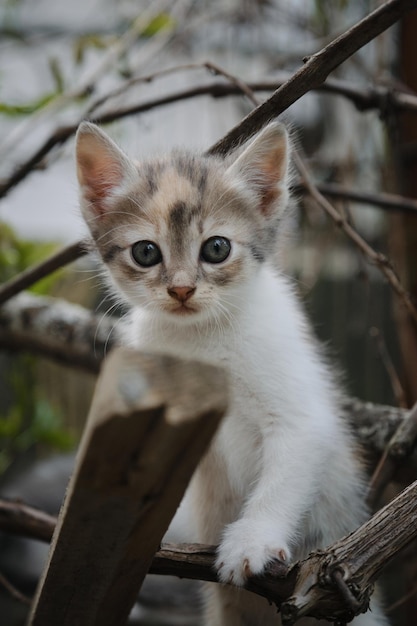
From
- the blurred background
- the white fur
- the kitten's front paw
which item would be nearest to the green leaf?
the blurred background

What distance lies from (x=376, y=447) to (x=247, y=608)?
0.57m

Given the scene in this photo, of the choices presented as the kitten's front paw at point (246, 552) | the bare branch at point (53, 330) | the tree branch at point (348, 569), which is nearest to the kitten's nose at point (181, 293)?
the kitten's front paw at point (246, 552)

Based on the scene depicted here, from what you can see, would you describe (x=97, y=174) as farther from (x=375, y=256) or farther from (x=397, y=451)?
(x=397, y=451)

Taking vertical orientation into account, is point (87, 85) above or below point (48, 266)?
above

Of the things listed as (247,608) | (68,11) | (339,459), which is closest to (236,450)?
(339,459)

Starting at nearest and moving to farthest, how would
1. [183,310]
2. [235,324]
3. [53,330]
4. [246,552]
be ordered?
[246,552], [183,310], [235,324], [53,330]

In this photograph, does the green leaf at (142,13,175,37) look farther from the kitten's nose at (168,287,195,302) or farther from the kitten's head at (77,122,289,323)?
the kitten's nose at (168,287,195,302)

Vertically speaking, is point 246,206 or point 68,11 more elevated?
point 68,11

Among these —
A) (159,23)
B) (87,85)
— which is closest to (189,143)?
(87,85)

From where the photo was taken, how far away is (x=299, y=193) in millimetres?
2416

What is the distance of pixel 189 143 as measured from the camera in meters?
2.51

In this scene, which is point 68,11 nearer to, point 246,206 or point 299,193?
Answer: point 299,193

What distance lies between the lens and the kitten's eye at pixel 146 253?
1.48m

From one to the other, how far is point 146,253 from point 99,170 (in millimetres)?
285
